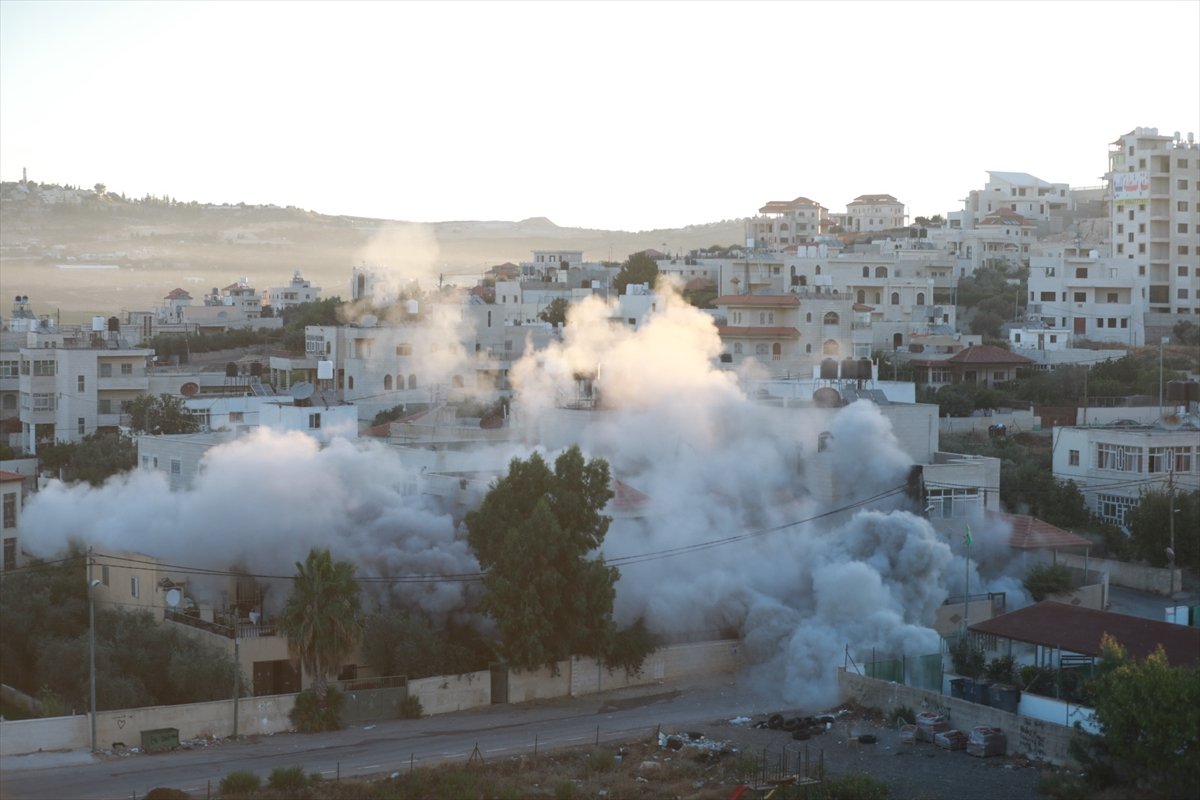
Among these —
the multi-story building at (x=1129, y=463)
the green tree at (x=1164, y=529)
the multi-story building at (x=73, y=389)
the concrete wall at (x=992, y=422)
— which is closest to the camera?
the green tree at (x=1164, y=529)

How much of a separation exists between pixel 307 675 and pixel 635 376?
1683 centimetres

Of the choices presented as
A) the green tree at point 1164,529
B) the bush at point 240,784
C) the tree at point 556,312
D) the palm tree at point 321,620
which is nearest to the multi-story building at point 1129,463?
the green tree at point 1164,529

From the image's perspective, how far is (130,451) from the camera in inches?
1887

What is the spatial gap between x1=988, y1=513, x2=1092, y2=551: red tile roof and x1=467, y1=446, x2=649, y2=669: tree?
458 inches

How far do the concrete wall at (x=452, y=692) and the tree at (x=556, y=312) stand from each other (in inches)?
1769

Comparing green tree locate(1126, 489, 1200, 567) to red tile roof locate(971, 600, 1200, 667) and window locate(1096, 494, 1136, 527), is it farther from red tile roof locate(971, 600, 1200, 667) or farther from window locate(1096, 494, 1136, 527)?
red tile roof locate(971, 600, 1200, 667)

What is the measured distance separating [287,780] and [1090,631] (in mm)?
14955

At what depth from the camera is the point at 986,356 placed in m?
65.8

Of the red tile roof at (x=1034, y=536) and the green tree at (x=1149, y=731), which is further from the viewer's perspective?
the red tile roof at (x=1034, y=536)

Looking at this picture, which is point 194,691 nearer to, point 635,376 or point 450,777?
point 450,777

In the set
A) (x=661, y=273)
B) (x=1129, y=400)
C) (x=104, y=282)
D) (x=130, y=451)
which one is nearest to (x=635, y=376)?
(x=130, y=451)

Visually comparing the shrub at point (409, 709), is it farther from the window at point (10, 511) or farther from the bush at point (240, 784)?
the window at point (10, 511)

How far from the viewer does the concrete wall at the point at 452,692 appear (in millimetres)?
30203

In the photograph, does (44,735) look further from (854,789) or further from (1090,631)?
(1090,631)
